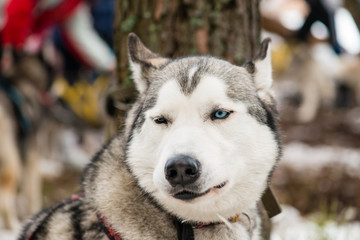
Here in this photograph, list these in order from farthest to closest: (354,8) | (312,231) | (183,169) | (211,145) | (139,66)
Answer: (312,231) → (354,8) → (139,66) → (211,145) → (183,169)

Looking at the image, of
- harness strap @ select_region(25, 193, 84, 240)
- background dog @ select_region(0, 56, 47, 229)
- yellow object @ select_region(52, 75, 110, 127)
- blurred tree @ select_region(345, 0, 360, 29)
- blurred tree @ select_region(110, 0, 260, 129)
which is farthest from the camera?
yellow object @ select_region(52, 75, 110, 127)

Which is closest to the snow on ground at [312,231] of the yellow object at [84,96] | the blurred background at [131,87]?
the blurred background at [131,87]

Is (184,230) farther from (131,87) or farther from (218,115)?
(131,87)

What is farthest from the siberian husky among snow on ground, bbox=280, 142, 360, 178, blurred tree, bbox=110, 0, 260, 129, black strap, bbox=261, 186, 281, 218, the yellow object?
the yellow object

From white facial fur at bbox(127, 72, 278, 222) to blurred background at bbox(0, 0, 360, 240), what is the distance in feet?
1.07

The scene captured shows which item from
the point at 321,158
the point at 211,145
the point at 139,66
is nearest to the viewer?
the point at 211,145

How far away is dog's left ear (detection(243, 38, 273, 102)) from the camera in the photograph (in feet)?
7.90

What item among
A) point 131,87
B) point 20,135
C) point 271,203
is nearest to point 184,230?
point 271,203

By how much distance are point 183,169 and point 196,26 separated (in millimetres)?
1487

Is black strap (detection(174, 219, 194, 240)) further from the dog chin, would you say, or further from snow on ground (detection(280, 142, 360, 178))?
snow on ground (detection(280, 142, 360, 178))

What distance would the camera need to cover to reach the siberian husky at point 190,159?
2.04 metres

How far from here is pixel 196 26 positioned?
319 cm

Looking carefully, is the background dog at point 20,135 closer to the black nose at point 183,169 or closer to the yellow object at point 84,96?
the yellow object at point 84,96

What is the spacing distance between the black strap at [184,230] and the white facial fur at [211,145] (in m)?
0.04
